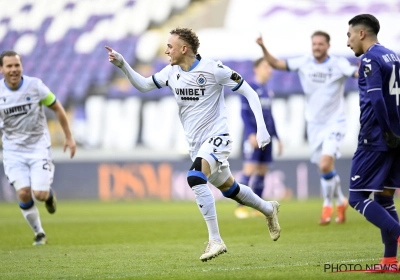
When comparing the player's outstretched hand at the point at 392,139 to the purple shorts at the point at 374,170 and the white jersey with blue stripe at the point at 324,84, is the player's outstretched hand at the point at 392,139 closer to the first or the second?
the purple shorts at the point at 374,170

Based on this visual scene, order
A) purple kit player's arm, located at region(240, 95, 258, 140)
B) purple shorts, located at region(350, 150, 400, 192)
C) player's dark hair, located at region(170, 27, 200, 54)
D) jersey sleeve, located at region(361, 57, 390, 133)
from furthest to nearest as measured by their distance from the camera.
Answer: purple kit player's arm, located at region(240, 95, 258, 140) → player's dark hair, located at region(170, 27, 200, 54) → purple shorts, located at region(350, 150, 400, 192) → jersey sleeve, located at region(361, 57, 390, 133)

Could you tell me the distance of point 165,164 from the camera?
20938 millimetres

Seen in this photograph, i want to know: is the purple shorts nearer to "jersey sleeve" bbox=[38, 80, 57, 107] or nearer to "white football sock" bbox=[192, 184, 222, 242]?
"white football sock" bbox=[192, 184, 222, 242]

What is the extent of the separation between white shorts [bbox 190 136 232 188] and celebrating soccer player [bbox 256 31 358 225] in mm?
4335

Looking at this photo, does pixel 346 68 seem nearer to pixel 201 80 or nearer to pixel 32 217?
pixel 201 80

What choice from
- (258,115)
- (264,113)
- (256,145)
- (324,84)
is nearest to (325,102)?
(324,84)

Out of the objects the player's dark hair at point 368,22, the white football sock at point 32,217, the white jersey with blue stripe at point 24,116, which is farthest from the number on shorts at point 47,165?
the player's dark hair at point 368,22

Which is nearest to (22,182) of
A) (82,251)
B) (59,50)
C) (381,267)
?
(82,251)

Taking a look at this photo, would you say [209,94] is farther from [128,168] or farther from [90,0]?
[90,0]

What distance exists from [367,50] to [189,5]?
20.2 m

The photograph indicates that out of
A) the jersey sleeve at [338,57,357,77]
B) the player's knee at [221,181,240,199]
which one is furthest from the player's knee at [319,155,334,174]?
the player's knee at [221,181,240,199]

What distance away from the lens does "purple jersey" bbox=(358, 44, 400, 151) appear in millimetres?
6199

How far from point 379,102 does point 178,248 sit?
11.7 ft

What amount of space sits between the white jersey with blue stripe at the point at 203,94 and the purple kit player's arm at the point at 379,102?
164cm
